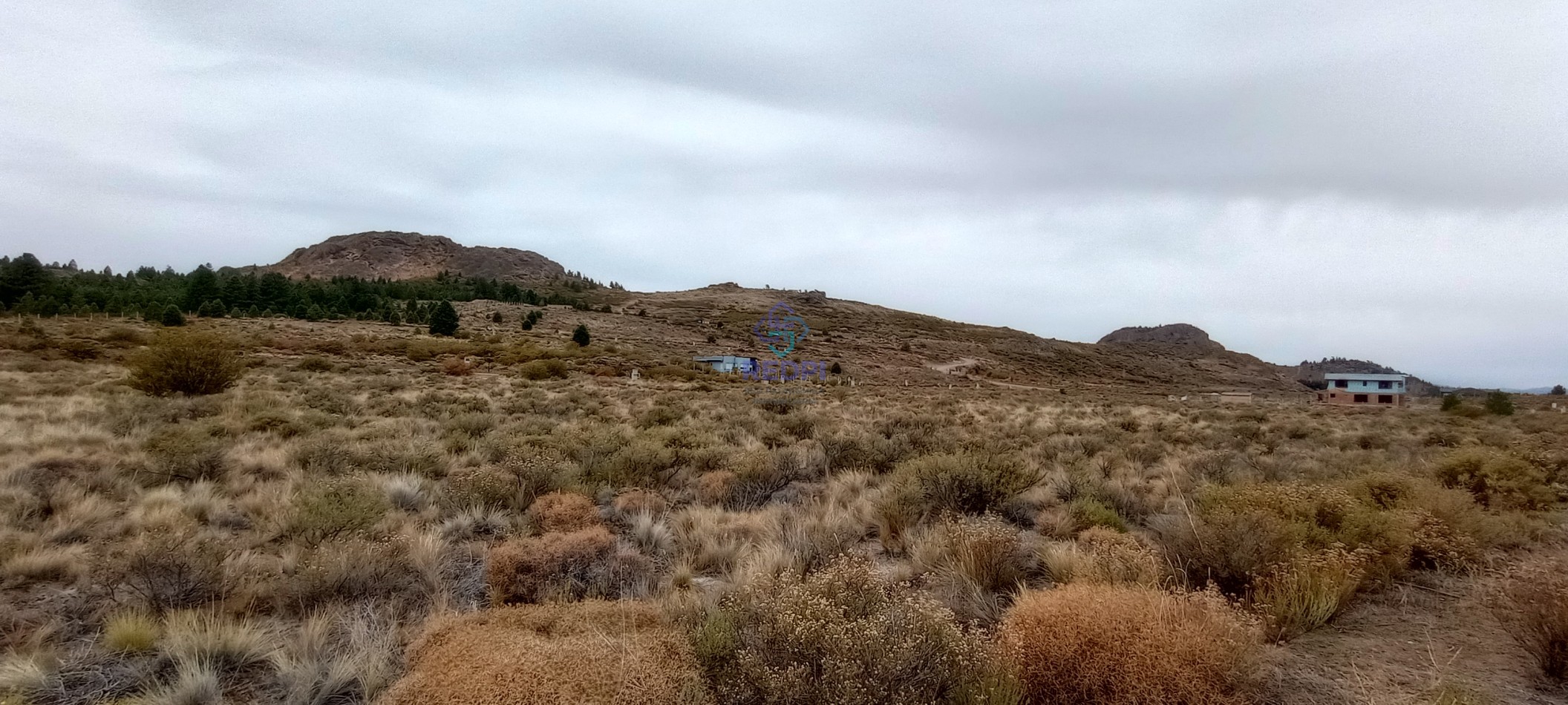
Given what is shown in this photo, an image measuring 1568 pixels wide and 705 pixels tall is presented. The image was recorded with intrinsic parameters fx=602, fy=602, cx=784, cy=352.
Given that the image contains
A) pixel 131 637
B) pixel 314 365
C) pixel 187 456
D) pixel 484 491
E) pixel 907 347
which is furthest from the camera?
pixel 907 347

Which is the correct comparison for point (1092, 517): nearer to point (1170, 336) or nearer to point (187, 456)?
point (187, 456)

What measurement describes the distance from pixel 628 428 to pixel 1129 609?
11.1 m

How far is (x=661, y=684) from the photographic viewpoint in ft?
9.34

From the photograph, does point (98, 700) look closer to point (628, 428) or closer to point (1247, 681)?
point (1247, 681)

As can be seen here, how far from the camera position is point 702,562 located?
552cm

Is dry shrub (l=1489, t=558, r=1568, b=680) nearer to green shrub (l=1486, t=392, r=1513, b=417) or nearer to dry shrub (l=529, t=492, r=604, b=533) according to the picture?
dry shrub (l=529, t=492, r=604, b=533)

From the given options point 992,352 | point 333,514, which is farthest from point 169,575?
point 992,352

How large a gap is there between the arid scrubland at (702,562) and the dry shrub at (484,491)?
0.14 feet

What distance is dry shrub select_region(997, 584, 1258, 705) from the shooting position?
9.66 feet

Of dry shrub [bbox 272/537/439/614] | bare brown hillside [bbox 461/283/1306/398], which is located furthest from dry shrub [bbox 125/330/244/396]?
bare brown hillside [bbox 461/283/1306/398]

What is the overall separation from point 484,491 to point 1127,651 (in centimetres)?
668

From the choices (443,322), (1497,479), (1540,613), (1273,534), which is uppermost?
(443,322)

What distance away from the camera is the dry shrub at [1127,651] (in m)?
2.95

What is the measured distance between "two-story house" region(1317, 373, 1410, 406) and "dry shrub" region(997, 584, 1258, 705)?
62705mm
